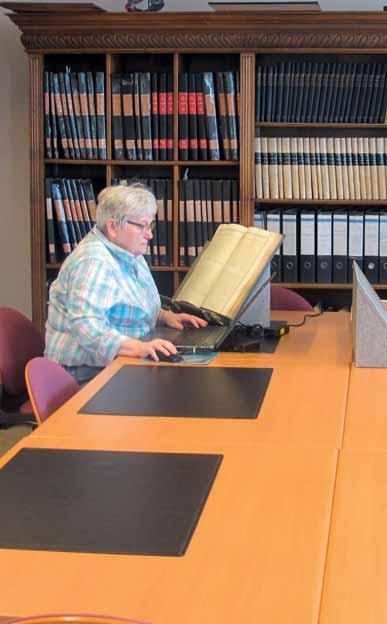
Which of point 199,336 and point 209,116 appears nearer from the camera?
point 199,336

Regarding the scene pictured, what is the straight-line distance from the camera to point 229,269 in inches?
132

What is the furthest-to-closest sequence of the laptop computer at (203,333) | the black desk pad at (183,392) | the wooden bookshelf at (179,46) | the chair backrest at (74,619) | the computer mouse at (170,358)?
the wooden bookshelf at (179,46) → the laptop computer at (203,333) → the computer mouse at (170,358) → the black desk pad at (183,392) → the chair backrest at (74,619)

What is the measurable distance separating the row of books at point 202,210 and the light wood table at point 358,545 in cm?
285

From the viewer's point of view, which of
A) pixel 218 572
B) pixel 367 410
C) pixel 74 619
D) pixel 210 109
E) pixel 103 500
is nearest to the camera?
pixel 74 619

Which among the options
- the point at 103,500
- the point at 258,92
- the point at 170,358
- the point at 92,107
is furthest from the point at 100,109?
the point at 103,500

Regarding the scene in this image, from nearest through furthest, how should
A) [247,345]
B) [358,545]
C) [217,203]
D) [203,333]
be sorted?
1. [358,545]
2. [247,345]
3. [203,333]
4. [217,203]

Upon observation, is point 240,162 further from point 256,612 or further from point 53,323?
point 256,612

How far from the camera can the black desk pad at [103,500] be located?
161 cm

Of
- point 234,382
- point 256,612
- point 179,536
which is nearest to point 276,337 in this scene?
point 234,382

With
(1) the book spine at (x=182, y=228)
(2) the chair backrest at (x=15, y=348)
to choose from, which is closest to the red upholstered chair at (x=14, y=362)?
(2) the chair backrest at (x=15, y=348)

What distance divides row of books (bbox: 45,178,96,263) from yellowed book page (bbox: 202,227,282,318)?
63.9 inches

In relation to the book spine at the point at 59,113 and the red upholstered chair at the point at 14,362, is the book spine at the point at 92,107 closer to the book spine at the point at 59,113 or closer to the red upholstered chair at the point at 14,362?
the book spine at the point at 59,113

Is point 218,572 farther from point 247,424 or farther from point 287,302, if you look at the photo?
point 287,302

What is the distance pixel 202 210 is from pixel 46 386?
7.69 feet
